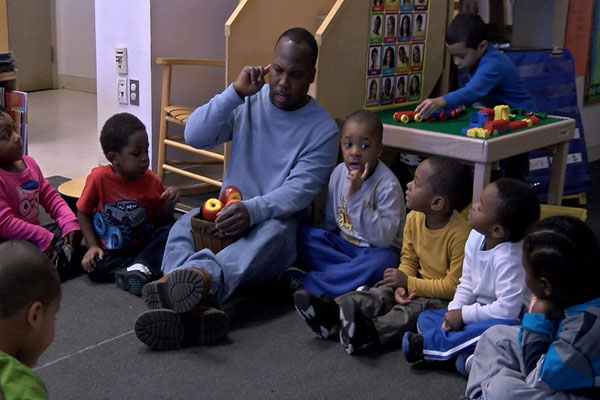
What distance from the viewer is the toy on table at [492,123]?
2.60m

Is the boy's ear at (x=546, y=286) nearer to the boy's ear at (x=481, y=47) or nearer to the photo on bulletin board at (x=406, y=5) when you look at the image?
the boy's ear at (x=481, y=47)

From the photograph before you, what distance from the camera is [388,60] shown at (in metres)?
3.21

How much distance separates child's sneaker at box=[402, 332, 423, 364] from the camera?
6.98 ft

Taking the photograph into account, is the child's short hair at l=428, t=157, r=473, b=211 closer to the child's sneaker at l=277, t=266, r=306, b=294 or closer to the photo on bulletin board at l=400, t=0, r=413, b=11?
the child's sneaker at l=277, t=266, r=306, b=294

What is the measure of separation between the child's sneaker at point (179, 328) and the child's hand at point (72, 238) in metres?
0.70

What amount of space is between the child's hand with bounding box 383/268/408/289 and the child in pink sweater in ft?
3.67

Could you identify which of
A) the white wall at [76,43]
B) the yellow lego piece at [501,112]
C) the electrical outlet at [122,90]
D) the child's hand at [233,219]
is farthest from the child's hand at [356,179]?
the white wall at [76,43]

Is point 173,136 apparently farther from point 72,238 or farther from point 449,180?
point 449,180

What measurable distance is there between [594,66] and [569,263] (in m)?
3.24

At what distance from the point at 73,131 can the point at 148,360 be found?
337 cm

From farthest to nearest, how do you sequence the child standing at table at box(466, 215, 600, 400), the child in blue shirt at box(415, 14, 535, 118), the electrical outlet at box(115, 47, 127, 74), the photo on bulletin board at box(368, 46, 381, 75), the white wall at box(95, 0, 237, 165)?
the electrical outlet at box(115, 47, 127, 74) < the white wall at box(95, 0, 237, 165) < the photo on bulletin board at box(368, 46, 381, 75) < the child in blue shirt at box(415, 14, 535, 118) < the child standing at table at box(466, 215, 600, 400)

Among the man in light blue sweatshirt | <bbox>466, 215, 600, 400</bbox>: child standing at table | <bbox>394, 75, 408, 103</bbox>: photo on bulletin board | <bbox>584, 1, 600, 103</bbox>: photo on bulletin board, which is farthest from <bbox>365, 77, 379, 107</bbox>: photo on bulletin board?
<bbox>584, 1, 600, 103</bbox>: photo on bulletin board

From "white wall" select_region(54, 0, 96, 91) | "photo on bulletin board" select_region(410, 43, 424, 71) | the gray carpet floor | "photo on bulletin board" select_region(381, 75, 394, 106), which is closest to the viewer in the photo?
the gray carpet floor

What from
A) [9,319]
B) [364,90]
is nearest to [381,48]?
[364,90]
